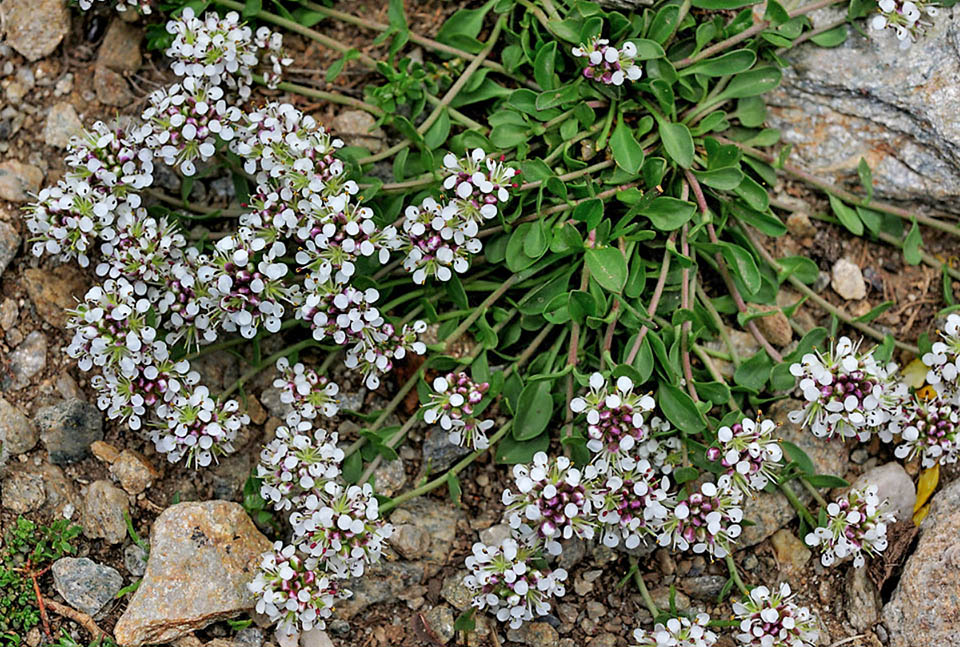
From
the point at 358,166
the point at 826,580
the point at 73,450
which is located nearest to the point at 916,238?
the point at 826,580

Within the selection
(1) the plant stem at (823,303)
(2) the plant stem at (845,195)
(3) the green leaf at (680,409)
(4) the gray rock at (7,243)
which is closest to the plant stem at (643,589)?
(3) the green leaf at (680,409)

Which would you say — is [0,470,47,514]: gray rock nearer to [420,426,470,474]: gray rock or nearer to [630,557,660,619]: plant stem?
[420,426,470,474]: gray rock

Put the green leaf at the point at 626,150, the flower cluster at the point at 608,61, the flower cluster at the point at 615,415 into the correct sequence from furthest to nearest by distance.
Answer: the green leaf at the point at 626,150, the flower cluster at the point at 608,61, the flower cluster at the point at 615,415

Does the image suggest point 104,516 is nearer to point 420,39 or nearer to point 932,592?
point 420,39

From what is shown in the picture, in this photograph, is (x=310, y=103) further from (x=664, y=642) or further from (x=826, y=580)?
(x=826, y=580)

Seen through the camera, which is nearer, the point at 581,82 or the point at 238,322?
the point at 238,322

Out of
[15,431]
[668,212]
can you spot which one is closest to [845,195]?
[668,212]

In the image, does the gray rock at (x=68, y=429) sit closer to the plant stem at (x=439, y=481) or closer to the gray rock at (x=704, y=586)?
the plant stem at (x=439, y=481)
